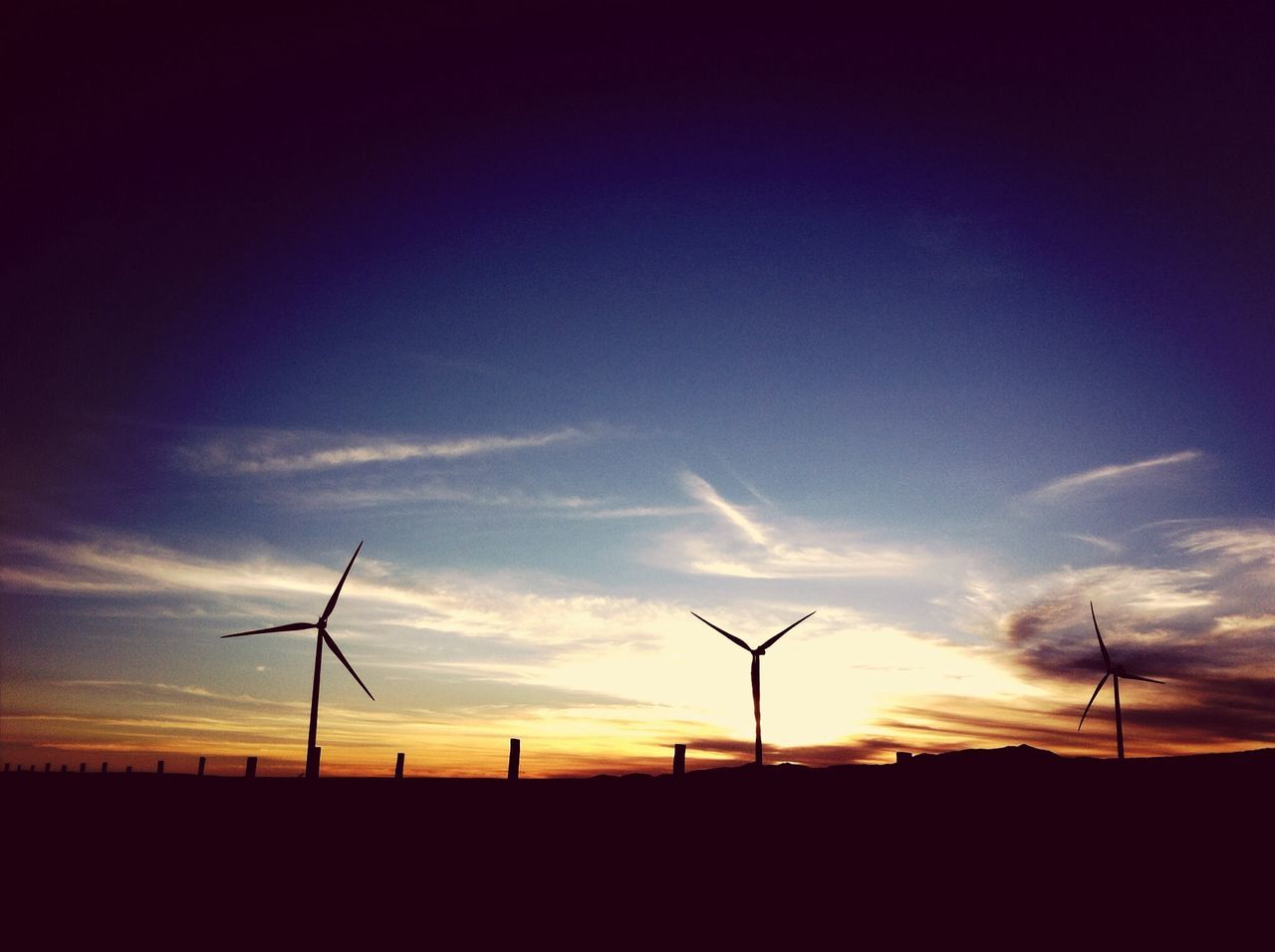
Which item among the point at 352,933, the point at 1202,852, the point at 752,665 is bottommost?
the point at 352,933

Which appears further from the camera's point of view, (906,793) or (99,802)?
(99,802)

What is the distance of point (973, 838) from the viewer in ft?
89.1

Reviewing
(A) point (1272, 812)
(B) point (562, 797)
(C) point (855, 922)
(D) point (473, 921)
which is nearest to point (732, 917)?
(C) point (855, 922)

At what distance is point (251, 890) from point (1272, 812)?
104 ft

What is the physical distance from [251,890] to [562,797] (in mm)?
12779

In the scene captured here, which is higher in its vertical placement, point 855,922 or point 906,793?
point 906,793

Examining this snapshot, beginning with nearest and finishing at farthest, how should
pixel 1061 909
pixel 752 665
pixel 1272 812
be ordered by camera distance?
pixel 1061 909 → pixel 1272 812 → pixel 752 665

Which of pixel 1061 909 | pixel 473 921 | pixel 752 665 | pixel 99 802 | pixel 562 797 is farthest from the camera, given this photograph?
pixel 752 665

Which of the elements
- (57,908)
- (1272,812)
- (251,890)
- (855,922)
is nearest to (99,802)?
(57,908)

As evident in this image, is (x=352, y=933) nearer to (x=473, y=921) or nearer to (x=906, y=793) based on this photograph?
(x=473, y=921)

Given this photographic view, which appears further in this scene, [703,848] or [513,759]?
[513,759]

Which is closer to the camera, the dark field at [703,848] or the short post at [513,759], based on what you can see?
the dark field at [703,848]

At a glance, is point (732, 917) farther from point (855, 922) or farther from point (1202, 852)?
point (1202, 852)

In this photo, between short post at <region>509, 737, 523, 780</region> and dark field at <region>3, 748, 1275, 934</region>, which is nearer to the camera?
dark field at <region>3, 748, 1275, 934</region>
